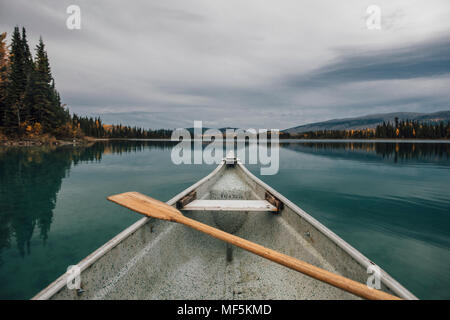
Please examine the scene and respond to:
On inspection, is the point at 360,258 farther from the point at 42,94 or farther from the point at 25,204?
the point at 42,94

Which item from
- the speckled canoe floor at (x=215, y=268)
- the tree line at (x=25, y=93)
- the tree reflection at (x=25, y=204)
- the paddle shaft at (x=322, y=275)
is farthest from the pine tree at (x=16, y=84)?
the paddle shaft at (x=322, y=275)

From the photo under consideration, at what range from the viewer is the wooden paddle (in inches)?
59.1

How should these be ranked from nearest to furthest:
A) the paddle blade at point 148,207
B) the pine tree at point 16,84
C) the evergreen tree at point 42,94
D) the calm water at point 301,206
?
the paddle blade at point 148,207 < the calm water at point 301,206 < the pine tree at point 16,84 < the evergreen tree at point 42,94

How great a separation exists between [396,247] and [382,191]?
23.6ft

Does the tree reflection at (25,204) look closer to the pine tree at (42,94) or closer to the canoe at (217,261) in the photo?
the canoe at (217,261)

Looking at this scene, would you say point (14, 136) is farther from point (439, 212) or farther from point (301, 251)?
point (439, 212)

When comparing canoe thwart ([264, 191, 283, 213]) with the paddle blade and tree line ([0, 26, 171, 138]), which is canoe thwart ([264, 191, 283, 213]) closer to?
the paddle blade

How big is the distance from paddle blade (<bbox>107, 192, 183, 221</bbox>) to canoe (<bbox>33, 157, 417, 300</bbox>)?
18 centimetres

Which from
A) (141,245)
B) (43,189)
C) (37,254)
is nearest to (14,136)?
(43,189)

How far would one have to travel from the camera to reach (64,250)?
188 inches

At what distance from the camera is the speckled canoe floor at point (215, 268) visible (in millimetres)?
2367

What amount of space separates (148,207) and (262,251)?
1822 mm

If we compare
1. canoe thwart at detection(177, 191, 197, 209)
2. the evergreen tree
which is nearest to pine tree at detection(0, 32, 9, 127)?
the evergreen tree

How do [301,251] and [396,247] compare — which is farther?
→ [396,247]
